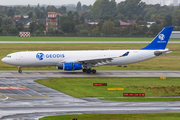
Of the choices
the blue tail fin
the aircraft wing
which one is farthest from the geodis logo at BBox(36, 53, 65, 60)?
the blue tail fin

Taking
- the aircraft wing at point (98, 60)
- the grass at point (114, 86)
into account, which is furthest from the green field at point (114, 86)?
the aircraft wing at point (98, 60)

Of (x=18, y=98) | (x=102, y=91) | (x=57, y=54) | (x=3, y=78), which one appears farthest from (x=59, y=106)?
(x=57, y=54)

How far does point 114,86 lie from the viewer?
133 ft

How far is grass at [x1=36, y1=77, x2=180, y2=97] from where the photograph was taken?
35.9 meters

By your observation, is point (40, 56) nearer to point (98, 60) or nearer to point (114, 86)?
point (98, 60)

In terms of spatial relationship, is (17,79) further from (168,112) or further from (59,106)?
(168,112)

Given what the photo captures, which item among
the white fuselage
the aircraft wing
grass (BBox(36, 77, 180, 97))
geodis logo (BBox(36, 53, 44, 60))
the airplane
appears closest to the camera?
grass (BBox(36, 77, 180, 97))

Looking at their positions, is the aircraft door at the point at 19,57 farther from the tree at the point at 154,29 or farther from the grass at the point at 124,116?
the tree at the point at 154,29

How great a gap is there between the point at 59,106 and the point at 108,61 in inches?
977

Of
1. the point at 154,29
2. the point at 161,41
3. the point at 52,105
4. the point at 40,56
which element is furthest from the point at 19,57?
the point at 154,29

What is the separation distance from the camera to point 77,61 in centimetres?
5228

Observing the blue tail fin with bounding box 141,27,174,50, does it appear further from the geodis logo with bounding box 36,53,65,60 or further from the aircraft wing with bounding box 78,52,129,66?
the geodis logo with bounding box 36,53,65,60

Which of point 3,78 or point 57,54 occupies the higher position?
point 57,54

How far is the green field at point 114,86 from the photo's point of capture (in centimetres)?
3588
